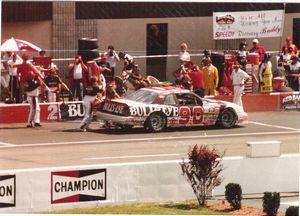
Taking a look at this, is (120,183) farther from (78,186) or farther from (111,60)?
(111,60)

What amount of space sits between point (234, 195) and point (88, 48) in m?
13.9

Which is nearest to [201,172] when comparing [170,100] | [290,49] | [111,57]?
[170,100]

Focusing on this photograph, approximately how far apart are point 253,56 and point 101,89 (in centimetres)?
658

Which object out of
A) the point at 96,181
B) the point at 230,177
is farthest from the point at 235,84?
the point at 96,181

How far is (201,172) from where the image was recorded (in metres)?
20.5

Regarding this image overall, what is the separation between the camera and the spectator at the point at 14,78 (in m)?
30.2

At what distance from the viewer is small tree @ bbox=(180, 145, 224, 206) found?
20.5m

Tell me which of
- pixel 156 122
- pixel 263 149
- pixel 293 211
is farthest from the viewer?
pixel 156 122

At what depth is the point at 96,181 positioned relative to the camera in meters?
20.1

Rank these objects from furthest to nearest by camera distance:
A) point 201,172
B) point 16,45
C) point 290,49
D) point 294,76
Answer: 1. point 294,76
2. point 290,49
3. point 16,45
4. point 201,172

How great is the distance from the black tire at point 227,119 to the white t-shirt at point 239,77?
87.7 inches

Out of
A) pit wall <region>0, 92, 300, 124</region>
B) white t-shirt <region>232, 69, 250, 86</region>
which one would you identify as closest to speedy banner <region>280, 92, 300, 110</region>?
pit wall <region>0, 92, 300, 124</region>

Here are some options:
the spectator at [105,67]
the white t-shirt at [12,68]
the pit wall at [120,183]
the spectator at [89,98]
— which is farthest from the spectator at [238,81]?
the pit wall at [120,183]

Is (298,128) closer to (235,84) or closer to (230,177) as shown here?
(235,84)
